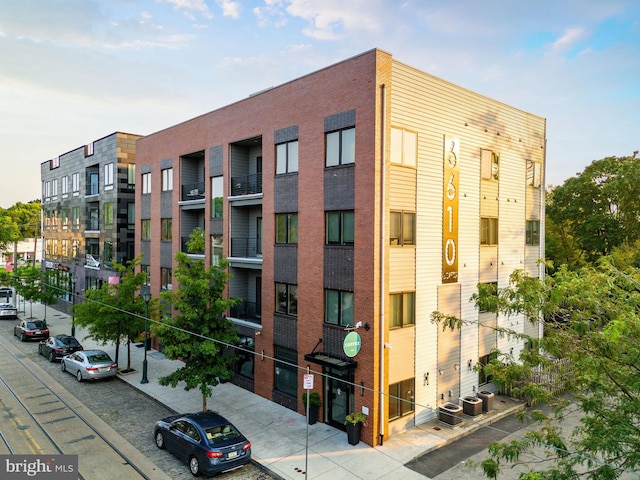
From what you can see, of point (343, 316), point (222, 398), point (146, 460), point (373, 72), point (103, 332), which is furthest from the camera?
point (103, 332)

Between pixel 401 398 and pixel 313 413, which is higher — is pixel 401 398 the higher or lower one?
the higher one

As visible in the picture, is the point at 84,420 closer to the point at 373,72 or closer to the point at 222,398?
the point at 222,398

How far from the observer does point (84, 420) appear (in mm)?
18922

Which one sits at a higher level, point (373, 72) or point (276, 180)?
point (373, 72)

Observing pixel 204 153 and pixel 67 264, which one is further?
pixel 67 264

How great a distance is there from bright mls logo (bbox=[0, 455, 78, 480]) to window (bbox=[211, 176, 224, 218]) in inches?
542

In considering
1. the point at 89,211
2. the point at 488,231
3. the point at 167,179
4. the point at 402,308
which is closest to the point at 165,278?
the point at 167,179

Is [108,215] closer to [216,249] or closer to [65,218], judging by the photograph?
[65,218]

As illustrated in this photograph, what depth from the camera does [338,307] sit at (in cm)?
1847

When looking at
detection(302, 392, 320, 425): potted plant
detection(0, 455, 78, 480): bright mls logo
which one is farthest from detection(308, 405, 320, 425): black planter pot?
detection(0, 455, 78, 480): bright mls logo

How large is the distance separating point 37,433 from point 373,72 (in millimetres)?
18669

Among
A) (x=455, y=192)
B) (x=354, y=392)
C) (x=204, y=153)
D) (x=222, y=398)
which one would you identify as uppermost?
(x=204, y=153)

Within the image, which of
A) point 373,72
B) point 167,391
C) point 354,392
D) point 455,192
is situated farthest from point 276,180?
point 167,391

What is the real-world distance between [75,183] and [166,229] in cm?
2047
